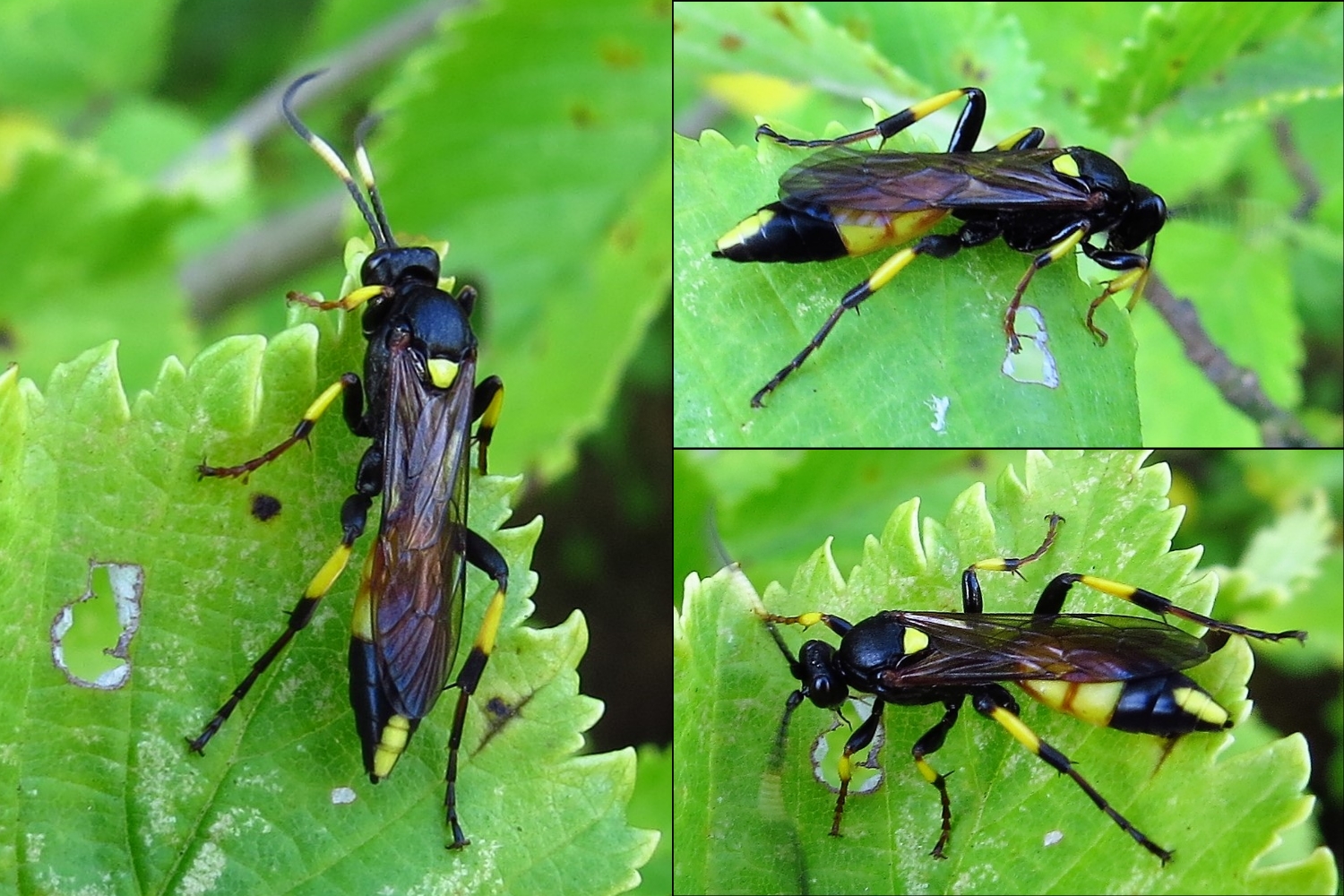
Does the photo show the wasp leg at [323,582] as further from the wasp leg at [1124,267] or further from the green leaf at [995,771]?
the wasp leg at [1124,267]

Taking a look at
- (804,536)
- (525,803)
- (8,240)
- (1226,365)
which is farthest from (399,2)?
(525,803)

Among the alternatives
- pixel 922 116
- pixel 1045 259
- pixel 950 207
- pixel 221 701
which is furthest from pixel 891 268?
pixel 221 701

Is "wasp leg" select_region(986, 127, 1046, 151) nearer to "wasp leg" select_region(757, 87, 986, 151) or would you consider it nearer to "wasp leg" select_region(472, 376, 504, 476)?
"wasp leg" select_region(757, 87, 986, 151)

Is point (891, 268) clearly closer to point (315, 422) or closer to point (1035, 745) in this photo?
point (1035, 745)

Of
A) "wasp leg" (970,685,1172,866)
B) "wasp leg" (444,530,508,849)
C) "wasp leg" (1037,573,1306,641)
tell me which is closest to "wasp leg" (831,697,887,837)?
"wasp leg" (970,685,1172,866)

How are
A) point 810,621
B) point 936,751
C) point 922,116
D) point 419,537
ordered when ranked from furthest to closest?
point 922,116 < point 810,621 < point 936,751 < point 419,537
